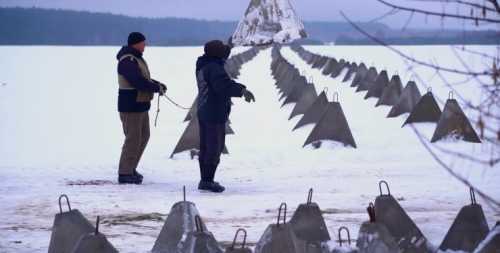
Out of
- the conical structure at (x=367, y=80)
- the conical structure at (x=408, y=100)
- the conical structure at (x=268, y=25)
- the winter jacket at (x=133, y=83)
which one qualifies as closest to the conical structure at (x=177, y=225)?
the winter jacket at (x=133, y=83)

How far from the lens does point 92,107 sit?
2108 cm

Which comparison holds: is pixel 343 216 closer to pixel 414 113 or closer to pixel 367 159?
pixel 367 159

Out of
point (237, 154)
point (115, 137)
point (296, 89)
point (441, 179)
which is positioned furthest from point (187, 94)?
point (441, 179)

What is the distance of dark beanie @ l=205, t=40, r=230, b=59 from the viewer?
8828mm

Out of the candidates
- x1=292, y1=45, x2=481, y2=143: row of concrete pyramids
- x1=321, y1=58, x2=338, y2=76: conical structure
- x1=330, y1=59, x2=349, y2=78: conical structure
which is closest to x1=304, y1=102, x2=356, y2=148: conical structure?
x1=292, y1=45, x2=481, y2=143: row of concrete pyramids

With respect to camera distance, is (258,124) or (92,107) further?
(92,107)

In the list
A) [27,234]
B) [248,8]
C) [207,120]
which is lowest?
[27,234]

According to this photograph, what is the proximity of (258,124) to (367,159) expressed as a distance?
493 centimetres

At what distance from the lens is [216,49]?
8.85m

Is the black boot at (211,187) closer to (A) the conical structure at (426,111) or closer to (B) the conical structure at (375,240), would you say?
(B) the conical structure at (375,240)

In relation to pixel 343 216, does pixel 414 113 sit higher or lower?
higher

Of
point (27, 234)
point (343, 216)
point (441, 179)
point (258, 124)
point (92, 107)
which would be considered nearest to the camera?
point (27, 234)

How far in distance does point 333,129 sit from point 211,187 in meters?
3.77

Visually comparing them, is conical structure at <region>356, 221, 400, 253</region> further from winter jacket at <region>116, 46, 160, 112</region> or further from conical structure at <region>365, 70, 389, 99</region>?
conical structure at <region>365, 70, 389, 99</region>
